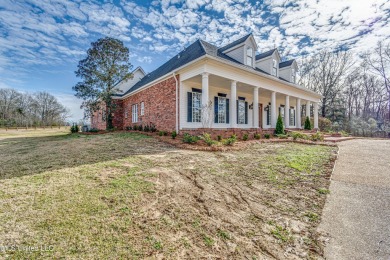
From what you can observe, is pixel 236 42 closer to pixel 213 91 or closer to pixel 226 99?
pixel 213 91

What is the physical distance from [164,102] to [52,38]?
7.21m

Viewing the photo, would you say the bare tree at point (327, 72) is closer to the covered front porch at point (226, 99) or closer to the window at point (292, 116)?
the window at point (292, 116)

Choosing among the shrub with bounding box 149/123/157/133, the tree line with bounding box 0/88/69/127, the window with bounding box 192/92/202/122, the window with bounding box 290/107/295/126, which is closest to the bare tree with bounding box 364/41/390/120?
the window with bounding box 290/107/295/126

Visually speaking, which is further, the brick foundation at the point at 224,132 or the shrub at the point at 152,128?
the shrub at the point at 152,128

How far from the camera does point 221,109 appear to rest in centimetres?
1263

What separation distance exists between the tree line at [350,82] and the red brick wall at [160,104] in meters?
21.8

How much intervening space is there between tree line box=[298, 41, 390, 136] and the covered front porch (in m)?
13.9

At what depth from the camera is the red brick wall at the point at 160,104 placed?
420 inches

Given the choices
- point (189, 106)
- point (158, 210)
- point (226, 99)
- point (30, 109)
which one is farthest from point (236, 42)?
point (30, 109)

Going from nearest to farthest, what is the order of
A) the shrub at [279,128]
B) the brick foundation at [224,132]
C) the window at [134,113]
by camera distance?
the brick foundation at [224,132] → the shrub at [279,128] → the window at [134,113]

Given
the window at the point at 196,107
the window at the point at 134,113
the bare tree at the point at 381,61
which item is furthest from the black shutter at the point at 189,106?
the bare tree at the point at 381,61

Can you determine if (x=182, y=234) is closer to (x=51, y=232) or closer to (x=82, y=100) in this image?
(x=51, y=232)

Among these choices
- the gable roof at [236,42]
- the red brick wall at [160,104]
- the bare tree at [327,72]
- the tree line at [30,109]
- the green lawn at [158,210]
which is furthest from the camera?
the tree line at [30,109]

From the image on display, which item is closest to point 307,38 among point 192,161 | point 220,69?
point 220,69
